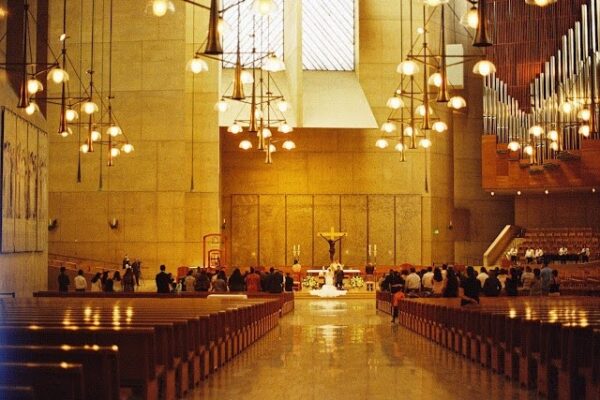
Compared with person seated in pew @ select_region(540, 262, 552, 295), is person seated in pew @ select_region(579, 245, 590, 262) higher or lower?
higher

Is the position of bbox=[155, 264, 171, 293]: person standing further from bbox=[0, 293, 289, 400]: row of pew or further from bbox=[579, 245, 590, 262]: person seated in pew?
bbox=[579, 245, 590, 262]: person seated in pew

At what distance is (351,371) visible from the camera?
384 inches

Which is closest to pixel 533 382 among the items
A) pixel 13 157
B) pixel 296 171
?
pixel 13 157

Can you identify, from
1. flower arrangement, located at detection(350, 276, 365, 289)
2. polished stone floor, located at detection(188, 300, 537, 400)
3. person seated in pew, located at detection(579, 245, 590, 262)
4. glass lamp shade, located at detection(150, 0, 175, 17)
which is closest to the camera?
polished stone floor, located at detection(188, 300, 537, 400)

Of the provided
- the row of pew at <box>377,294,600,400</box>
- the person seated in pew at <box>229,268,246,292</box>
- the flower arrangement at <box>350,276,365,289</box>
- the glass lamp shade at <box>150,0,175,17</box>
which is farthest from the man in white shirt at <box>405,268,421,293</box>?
the glass lamp shade at <box>150,0,175,17</box>

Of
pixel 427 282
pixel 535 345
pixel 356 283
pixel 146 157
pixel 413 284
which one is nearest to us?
pixel 535 345

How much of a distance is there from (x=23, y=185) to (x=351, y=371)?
10600 millimetres

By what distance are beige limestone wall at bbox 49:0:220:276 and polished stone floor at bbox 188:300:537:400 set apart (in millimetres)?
16322

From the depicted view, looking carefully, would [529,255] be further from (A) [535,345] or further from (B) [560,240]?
(A) [535,345]

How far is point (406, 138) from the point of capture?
34438 mm

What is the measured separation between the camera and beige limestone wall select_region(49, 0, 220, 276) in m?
31.4

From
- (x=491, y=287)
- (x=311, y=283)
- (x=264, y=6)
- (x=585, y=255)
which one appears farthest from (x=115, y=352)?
(x=585, y=255)

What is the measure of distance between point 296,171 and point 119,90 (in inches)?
288

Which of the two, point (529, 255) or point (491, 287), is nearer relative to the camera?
point (491, 287)
